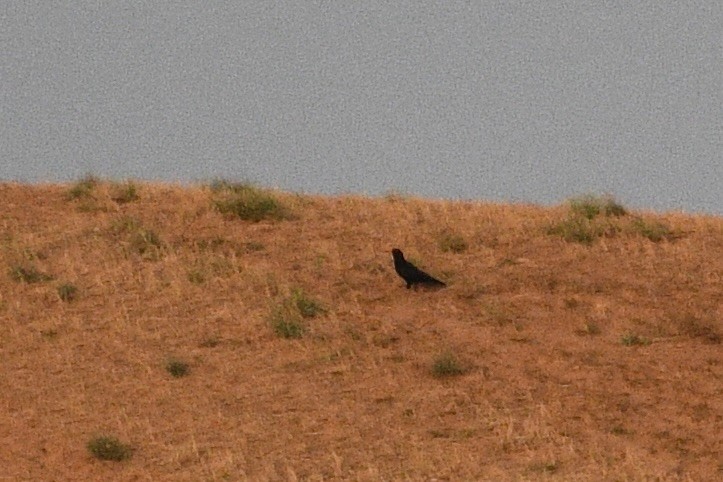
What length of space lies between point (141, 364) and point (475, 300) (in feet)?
12.5

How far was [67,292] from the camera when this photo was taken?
1747cm

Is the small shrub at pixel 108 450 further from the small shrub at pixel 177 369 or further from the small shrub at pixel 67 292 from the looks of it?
the small shrub at pixel 67 292

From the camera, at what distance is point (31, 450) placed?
44.8 ft

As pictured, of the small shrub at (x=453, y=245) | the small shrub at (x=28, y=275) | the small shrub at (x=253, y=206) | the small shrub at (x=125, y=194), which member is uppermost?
the small shrub at (x=125, y=194)

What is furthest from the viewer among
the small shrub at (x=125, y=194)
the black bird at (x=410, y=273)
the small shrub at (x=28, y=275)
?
the small shrub at (x=125, y=194)

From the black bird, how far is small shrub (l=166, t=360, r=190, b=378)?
297cm

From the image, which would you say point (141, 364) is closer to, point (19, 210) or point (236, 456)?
point (236, 456)

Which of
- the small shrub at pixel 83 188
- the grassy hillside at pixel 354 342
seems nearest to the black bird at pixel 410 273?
the grassy hillside at pixel 354 342

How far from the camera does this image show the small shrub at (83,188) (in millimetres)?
21734

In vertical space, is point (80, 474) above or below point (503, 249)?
below

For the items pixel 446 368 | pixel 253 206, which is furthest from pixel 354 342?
pixel 253 206

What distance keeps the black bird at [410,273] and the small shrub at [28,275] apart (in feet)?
13.7

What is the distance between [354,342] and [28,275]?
455 centimetres

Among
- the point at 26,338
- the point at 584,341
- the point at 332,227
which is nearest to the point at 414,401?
the point at 584,341
